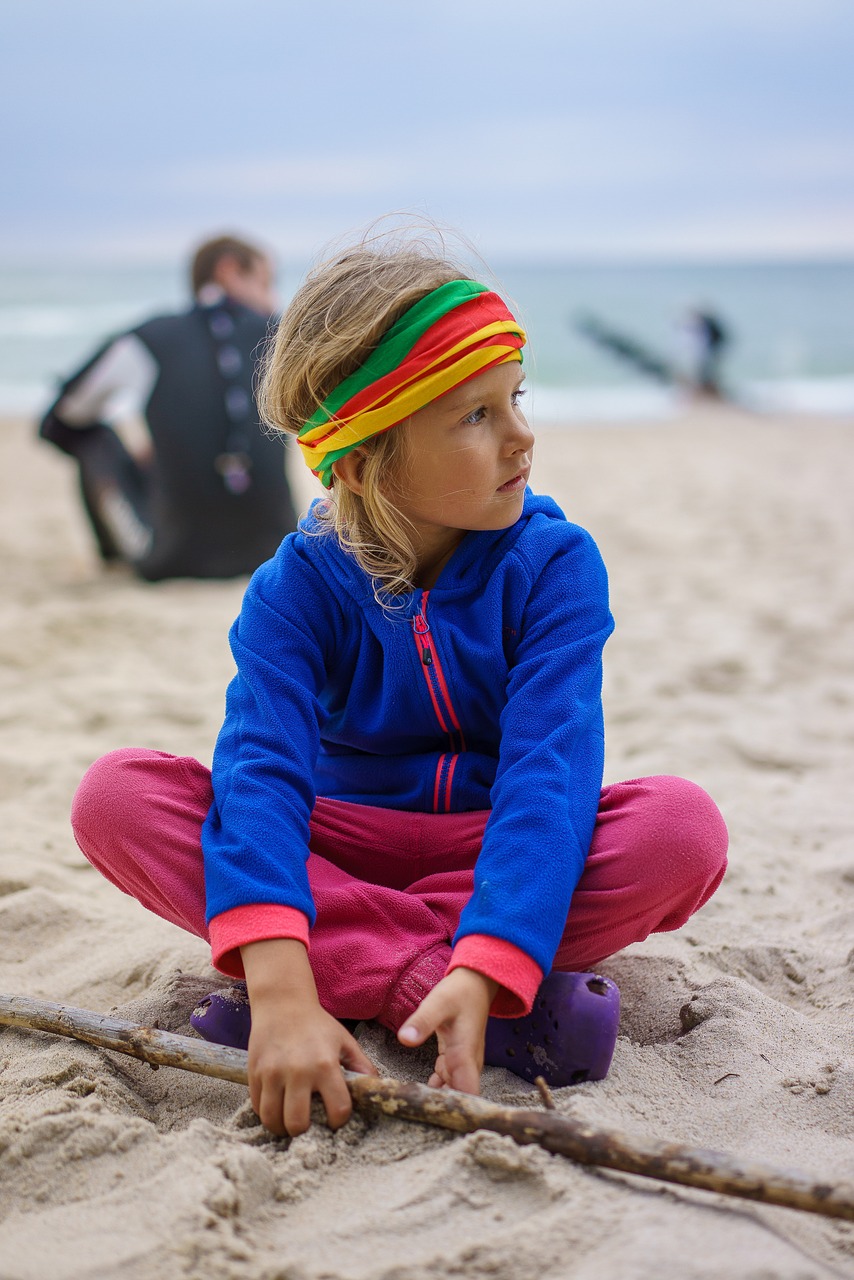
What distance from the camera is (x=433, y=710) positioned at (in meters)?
1.50

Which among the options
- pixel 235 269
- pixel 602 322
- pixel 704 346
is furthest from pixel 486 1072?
pixel 602 322

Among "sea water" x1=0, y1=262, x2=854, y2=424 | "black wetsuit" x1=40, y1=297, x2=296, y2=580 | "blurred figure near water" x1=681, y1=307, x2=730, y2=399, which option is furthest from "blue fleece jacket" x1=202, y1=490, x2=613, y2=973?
"blurred figure near water" x1=681, y1=307, x2=730, y2=399

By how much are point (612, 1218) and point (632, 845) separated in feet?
1.53

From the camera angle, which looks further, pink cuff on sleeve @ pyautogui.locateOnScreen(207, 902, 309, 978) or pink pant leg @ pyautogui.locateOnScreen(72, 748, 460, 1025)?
pink pant leg @ pyautogui.locateOnScreen(72, 748, 460, 1025)

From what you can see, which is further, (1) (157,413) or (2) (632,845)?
(1) (157,413)

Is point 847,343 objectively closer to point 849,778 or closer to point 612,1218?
point 849,778

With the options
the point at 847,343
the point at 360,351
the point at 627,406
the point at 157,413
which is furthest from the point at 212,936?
the point at 847,343

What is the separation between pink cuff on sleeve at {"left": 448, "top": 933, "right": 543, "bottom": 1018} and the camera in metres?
1.22

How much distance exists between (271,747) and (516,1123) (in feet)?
1.81

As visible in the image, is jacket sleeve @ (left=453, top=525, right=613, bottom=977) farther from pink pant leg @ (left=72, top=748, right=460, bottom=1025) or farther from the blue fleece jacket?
pink pant leg @ (left=72, top=748, right=460, bottom=1025)

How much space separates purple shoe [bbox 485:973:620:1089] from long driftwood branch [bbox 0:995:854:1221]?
18 cm

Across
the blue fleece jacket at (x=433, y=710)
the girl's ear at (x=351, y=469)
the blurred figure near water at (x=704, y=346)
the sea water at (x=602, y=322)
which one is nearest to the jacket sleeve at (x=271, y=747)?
the blue fleece jacket at (x=433, y=710)

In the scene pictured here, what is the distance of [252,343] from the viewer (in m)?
3.97

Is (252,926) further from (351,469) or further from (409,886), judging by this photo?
(351,469)
